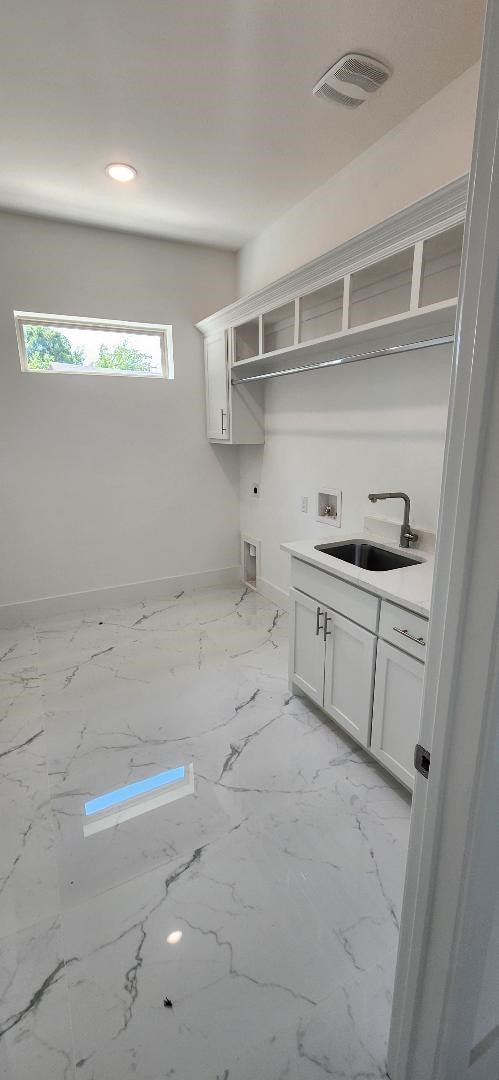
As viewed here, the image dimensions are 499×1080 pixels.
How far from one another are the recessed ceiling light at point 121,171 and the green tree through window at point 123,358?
3.60 feet

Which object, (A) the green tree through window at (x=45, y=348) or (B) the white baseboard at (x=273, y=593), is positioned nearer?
(A) the green tree through window at (x=45, y=348)

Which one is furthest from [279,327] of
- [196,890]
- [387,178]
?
[196,890]

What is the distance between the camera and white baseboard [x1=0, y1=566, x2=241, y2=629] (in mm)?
3387

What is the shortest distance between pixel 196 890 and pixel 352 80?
2969 millimetres

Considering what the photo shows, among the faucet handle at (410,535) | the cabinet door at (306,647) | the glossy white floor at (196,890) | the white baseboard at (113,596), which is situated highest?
the faucet handle at (410,535)

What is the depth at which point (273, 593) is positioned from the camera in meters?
3.71

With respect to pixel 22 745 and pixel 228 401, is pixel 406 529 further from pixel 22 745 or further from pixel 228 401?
pixel 22 745

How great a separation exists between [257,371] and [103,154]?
1515 millimetres

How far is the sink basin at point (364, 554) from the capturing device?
2273 mm

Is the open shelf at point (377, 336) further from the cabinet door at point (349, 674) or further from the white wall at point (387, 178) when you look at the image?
the cabinet door at point (349, 674)

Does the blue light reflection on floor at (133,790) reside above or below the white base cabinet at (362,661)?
below

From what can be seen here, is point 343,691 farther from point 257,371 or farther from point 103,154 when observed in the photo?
point 103,154

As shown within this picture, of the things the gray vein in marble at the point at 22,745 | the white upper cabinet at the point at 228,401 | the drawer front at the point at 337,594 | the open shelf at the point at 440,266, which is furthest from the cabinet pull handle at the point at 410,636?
the white upper cabinet at the point at 228,401

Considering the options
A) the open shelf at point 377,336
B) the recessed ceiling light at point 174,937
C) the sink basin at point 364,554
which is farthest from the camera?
the sink basin at point 364,554
